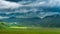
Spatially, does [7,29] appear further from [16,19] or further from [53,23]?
[53,23]

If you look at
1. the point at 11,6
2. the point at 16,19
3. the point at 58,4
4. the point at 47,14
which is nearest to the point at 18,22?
the point at 16,19

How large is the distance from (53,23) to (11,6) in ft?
2.49

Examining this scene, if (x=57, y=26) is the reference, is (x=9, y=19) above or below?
above

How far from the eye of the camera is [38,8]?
3.11m

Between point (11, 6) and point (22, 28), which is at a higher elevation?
point (11, 6)

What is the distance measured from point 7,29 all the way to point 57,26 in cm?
83

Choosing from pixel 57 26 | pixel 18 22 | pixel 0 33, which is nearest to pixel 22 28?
pixel 18 22

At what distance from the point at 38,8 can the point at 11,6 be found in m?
0.46

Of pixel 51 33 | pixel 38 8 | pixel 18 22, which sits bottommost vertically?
pixel 51 33

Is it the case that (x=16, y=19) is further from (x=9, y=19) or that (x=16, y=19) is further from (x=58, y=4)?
(x=58, y=4)

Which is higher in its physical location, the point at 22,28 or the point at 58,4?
the point at 58,4

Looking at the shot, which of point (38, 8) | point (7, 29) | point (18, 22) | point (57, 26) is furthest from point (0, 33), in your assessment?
point (57, 26)

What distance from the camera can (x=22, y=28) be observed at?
10.1 feet

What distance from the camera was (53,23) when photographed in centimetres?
308
